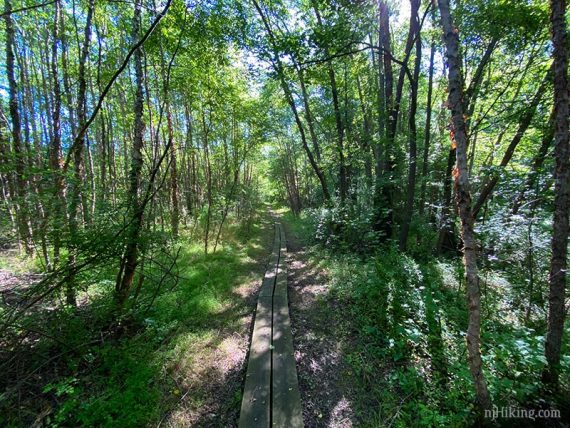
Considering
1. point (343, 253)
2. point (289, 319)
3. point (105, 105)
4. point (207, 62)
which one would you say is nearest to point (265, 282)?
point (289, 319)

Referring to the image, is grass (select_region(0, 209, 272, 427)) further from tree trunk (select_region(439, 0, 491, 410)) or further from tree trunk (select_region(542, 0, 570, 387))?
tree trunk (select_region(542, 0, 570, 387))

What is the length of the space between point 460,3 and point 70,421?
8.90m

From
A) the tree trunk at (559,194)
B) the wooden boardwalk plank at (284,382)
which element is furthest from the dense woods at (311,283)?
the wooden boardwalk plank at (284,382)

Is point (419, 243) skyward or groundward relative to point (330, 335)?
skyward

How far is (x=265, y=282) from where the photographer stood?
5648 millimetres

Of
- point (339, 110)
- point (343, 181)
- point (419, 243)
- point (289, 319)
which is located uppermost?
point (339, 110)

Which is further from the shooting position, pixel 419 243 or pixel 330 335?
pixel 419 243

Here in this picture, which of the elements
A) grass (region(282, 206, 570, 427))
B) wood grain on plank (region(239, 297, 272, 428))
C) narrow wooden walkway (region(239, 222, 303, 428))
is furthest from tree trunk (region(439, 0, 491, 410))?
wood grain on plank (region(239, 297, 272, 428))

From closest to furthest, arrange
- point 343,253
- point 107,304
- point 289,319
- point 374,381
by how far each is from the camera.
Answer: point 374,381 < point 107,304 < point 289,319 < point 343,253

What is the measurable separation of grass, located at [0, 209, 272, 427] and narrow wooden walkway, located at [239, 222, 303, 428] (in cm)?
22

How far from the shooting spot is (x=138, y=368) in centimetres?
280

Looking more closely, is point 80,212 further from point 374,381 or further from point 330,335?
point 374,381

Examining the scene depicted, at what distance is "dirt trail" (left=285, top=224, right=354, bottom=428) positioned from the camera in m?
2.47

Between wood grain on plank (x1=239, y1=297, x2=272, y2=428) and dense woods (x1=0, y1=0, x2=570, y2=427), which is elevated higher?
dense woods (x1=0, y1=0, x2=570, y2=427)
